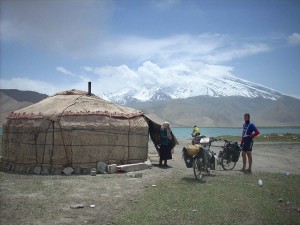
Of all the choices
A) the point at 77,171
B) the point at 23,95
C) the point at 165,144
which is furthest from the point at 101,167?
the point at 23,95

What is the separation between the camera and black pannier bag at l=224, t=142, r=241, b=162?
12359 mm

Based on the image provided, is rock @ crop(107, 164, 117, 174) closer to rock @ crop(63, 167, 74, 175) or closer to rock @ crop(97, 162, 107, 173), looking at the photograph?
rock @ crop(97, 162, 107, 173)

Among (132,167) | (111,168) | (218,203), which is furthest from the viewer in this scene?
(132,167)

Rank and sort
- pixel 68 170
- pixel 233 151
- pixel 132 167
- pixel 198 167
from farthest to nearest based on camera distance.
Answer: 1. pixel 233 151
2. pixel 132 167
3. pixel 68 170
4. pixel 198 167

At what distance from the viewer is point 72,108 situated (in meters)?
12.5

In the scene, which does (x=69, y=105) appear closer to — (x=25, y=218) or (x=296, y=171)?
(x=25, y=218)

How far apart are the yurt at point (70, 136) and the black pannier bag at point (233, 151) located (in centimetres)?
341

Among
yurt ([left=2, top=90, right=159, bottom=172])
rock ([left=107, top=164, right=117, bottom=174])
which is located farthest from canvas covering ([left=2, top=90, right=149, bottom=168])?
rock ([left=107, top=164, right=117, bottom=174])

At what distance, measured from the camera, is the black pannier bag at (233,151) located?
12359mm

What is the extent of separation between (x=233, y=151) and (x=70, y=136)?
5.89 meters

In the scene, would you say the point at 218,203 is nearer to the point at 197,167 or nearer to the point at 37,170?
the point at 197,167

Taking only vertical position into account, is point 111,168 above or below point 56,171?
above

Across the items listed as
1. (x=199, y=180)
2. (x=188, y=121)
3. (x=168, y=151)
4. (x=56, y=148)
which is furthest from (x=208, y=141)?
(x=188, y=121)

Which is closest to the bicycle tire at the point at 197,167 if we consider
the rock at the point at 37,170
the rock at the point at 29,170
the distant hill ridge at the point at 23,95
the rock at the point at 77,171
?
the rock at the point at 77,171
